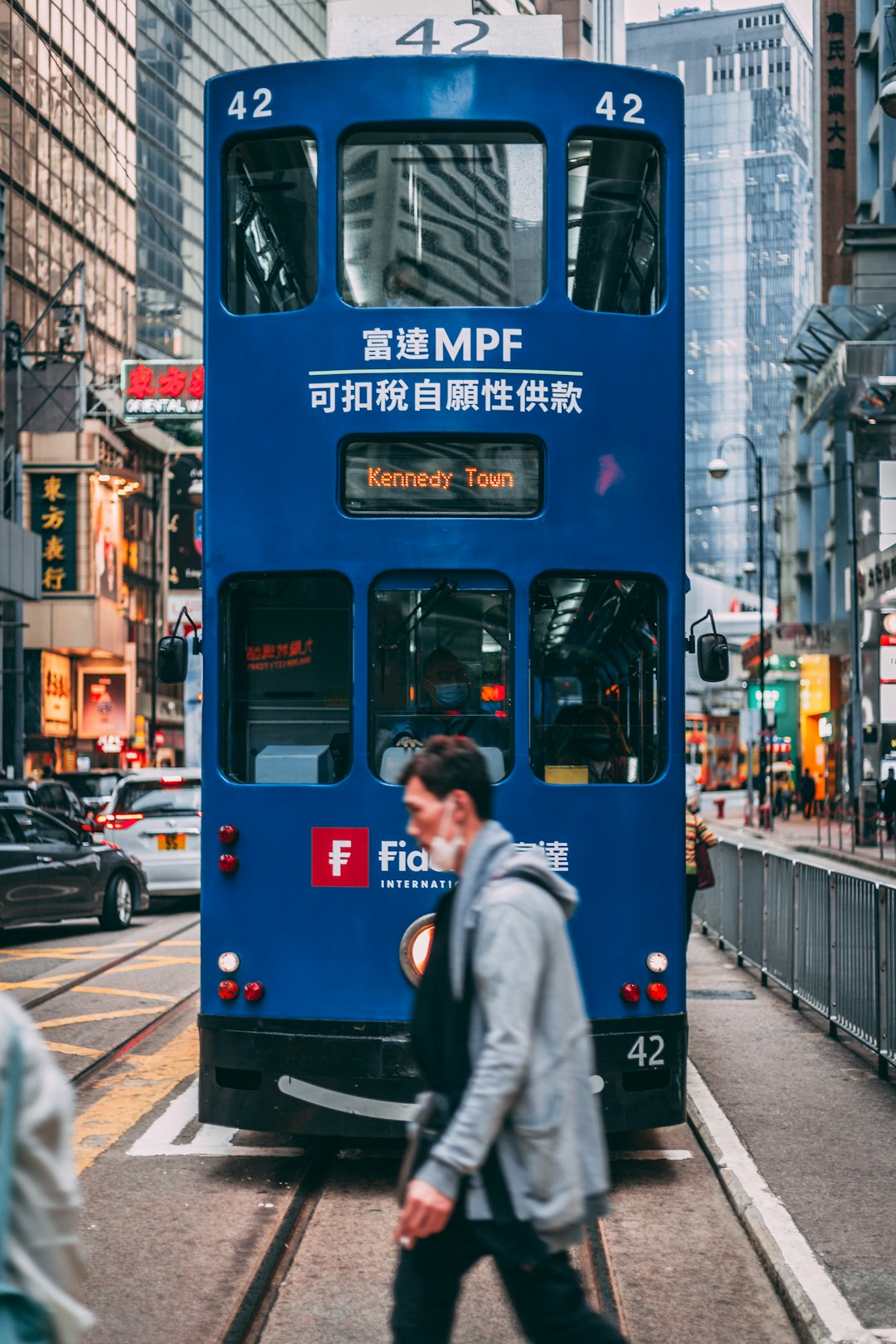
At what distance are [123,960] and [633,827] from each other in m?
9.71

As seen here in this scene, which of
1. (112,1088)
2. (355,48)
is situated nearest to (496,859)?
(355,48)

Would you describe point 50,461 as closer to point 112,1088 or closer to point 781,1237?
point 112,1088

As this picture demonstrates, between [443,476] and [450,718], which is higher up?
[443,476]

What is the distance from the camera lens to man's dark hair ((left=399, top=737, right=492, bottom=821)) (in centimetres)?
376

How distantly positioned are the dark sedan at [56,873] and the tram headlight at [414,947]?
36.0ft

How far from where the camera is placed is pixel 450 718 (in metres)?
7.21

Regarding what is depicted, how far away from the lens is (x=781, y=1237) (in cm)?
621

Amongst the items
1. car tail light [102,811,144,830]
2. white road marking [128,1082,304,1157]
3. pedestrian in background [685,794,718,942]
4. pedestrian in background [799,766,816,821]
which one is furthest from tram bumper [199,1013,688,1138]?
pedestrian in background [799,766,816,821]

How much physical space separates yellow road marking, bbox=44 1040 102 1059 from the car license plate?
996cm

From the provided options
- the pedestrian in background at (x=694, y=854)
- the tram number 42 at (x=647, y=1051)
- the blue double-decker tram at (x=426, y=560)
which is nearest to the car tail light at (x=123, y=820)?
the pedestrian in background at (x=694, y=854)

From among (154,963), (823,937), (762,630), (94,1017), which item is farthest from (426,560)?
(762,630)

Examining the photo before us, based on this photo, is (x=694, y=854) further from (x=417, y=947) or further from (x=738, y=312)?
(x=738, y=312)

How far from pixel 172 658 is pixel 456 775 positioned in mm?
4344

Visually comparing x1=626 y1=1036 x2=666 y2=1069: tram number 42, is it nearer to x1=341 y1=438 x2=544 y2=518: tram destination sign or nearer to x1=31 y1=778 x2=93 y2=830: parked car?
x1=341 y1=438 x2=544 y2=518: tram destination sign
